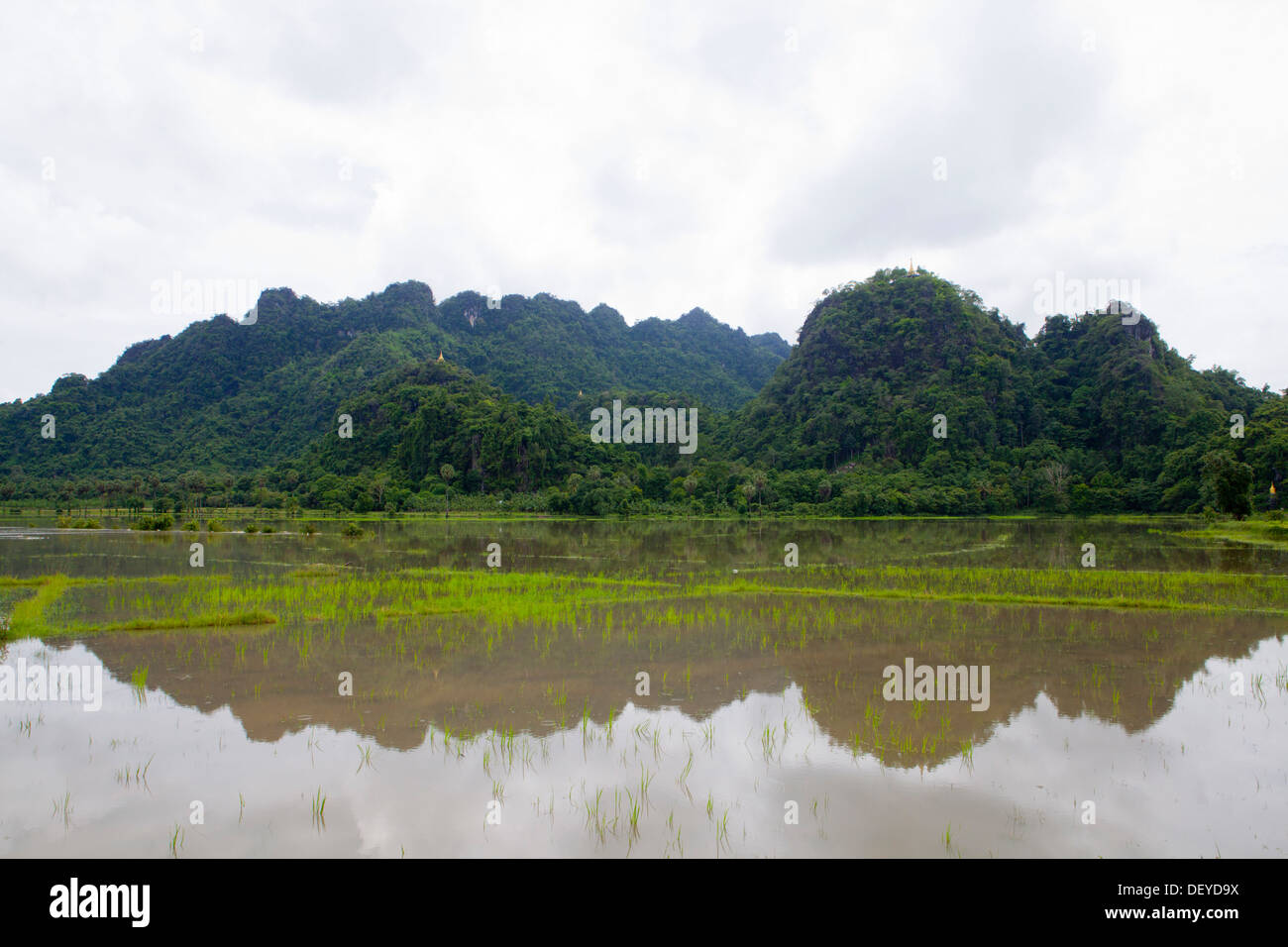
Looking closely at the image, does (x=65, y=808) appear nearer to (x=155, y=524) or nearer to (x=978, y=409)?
(x=155, y=524)

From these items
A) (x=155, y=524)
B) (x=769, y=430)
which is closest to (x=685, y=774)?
(x=155, y=524)

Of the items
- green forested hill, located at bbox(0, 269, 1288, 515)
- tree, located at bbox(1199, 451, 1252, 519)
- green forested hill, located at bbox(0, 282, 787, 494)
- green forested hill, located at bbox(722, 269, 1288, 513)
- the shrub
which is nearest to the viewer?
the shrub

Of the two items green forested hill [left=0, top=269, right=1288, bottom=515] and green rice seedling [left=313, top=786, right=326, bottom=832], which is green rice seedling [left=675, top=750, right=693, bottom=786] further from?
green forested hill [left=0, top=269, right=1288, bottom=515]

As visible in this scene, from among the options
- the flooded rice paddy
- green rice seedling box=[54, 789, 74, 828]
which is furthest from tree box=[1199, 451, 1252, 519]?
green rice seedling box=[54, 789, 74, 828]

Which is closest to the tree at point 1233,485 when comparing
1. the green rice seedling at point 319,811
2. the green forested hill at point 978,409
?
the green forested hill at point 978,409

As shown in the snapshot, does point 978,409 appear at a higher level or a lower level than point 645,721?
higher

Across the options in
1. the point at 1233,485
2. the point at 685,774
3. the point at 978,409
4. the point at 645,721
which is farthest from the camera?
the point at 978,409

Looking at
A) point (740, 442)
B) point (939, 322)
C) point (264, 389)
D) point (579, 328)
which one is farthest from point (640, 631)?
point (579, 328)

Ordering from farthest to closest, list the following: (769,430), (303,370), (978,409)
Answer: (303,370) → (769,430) → (978,409)
